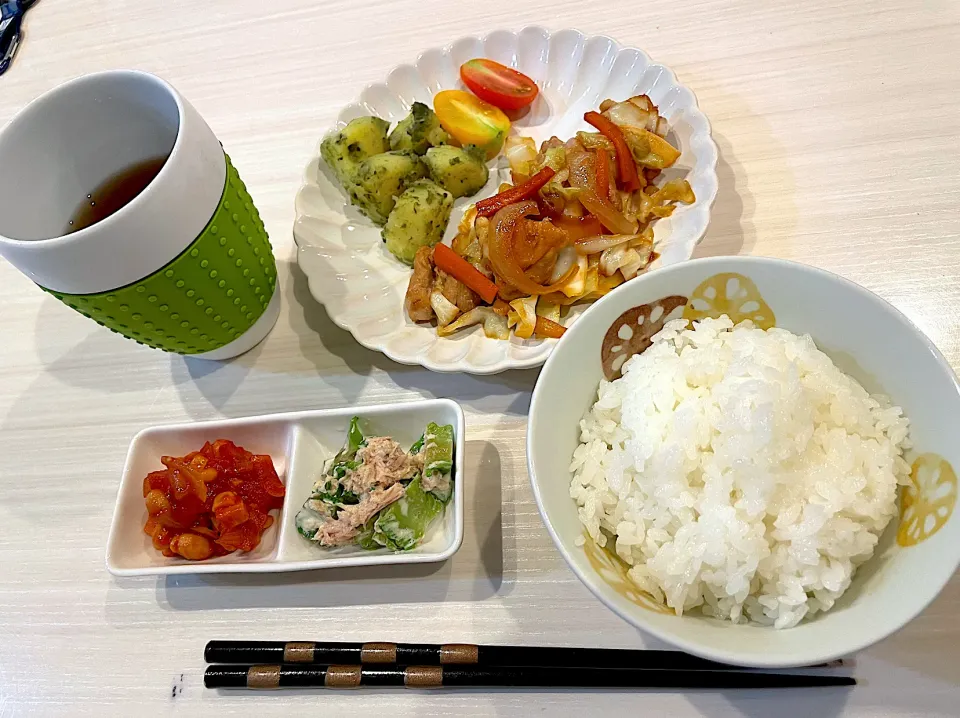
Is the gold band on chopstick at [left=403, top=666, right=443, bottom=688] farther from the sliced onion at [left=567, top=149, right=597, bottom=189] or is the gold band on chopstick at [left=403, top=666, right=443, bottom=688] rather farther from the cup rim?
the sliced onion at [left=567, top=149, right=597, bottom=189]

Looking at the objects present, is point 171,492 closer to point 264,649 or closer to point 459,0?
point 264,649

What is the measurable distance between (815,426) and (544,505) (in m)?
0.49

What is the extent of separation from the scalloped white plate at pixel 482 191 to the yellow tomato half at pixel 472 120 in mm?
73

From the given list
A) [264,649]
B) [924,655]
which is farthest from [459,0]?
[924,655]

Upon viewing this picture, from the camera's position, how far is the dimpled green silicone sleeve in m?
1.28

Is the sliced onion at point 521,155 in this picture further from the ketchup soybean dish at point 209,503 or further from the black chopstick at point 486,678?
the black chopstick at point 486,678

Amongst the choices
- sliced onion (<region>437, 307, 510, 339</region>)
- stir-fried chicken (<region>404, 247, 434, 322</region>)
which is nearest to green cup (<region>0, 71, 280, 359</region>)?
stir-fried chicken (<region>404, 247, 434, 322</region>)

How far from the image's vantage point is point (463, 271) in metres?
1.58

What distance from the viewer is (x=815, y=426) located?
3.58 feet

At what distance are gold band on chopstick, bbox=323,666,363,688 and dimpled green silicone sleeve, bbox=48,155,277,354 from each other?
0.80 m

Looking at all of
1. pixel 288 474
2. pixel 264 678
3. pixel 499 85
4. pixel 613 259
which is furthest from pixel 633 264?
pixel 264 678

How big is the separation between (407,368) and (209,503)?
1.81 feet

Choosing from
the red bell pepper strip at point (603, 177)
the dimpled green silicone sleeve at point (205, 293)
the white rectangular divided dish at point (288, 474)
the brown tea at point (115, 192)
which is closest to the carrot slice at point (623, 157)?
the red bell pepper strip at point (603, 177)

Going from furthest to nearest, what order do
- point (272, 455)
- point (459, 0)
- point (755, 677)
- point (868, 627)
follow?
point (459, 0)
point (272, 455)
point (755, 677)
point (868, 627)
